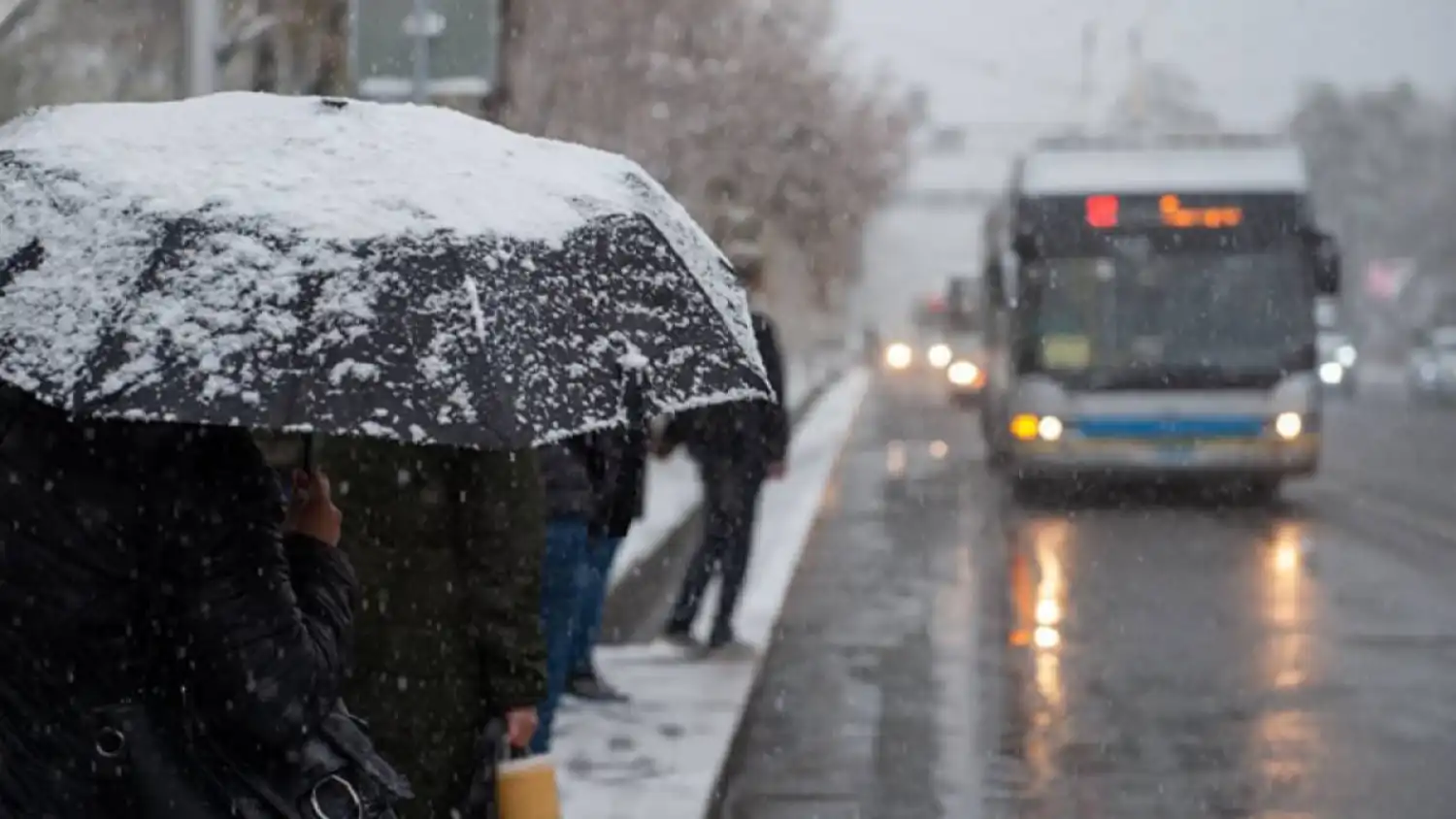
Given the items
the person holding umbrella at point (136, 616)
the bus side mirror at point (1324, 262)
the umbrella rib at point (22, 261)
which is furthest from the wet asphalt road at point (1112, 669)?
the umbrella rib at point (22, 261)

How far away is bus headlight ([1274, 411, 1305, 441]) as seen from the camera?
19.4m

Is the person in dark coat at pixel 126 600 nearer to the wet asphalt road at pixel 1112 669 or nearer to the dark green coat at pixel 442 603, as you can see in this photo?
the dark green coat at pixel 442 603

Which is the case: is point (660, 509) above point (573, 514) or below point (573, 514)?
below

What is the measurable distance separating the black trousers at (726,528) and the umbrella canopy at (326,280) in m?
6.53

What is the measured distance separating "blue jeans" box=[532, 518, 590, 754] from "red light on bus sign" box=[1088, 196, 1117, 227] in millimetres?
13838

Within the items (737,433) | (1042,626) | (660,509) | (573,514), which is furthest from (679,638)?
(660,509)

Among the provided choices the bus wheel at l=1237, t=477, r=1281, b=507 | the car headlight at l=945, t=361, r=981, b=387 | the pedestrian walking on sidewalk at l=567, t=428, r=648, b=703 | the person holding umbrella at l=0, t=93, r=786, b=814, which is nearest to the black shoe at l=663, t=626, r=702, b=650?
the pedestrian walking on sidewalk at l=567, t=428, r=648, b=703

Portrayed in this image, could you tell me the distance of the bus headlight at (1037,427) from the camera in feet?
65.5

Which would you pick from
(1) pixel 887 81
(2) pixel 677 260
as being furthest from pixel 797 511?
(1) pixel 887 81

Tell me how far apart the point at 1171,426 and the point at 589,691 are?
11.4 m

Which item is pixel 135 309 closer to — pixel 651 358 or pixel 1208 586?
pixel 651 358

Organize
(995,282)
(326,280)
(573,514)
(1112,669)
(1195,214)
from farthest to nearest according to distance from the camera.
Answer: (995,282), (1195,214), (1112,669), (573,514), (326,280)

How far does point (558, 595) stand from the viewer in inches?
269

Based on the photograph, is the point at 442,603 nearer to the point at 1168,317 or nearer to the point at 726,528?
the point at 726,528
